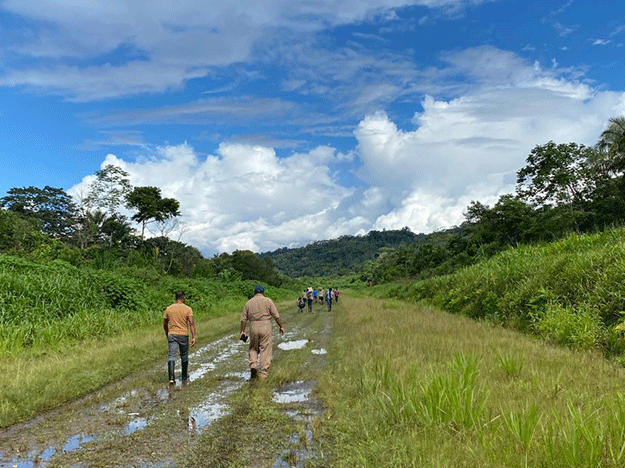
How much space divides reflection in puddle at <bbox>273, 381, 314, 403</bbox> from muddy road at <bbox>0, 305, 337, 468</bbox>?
2 cm

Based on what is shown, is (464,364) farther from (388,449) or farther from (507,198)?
(507,198)

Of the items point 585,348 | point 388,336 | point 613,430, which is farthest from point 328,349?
point 613,430

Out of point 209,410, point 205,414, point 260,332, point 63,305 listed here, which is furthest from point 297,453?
point 63,305

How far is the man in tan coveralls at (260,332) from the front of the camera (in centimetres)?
866

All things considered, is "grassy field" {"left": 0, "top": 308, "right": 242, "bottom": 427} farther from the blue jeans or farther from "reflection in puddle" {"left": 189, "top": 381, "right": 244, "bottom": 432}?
"reflection in puddle" {"left": 189, "top": 381, "right": 244, "bottom": 432}

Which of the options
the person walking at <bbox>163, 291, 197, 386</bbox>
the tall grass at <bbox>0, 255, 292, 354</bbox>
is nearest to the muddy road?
the person walking at <bbox>163, 291, 197, 386</bbox>

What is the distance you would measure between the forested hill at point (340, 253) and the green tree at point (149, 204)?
8833cm

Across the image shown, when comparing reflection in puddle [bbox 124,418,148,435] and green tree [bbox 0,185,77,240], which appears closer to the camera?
reflection in puddle [bbox 124,418,148,435]

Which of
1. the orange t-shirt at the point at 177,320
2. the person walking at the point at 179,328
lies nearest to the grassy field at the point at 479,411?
the person walking at the point at 179,328

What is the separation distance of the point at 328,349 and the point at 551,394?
6.97 m

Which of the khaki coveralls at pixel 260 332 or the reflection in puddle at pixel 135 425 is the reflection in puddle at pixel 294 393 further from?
the reflection in puddle at pixel 135 425

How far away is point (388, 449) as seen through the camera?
436 centimetres

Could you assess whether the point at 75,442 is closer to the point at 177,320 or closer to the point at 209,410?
the point at 209,410

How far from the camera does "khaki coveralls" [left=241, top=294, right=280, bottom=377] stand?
8.71 metres
